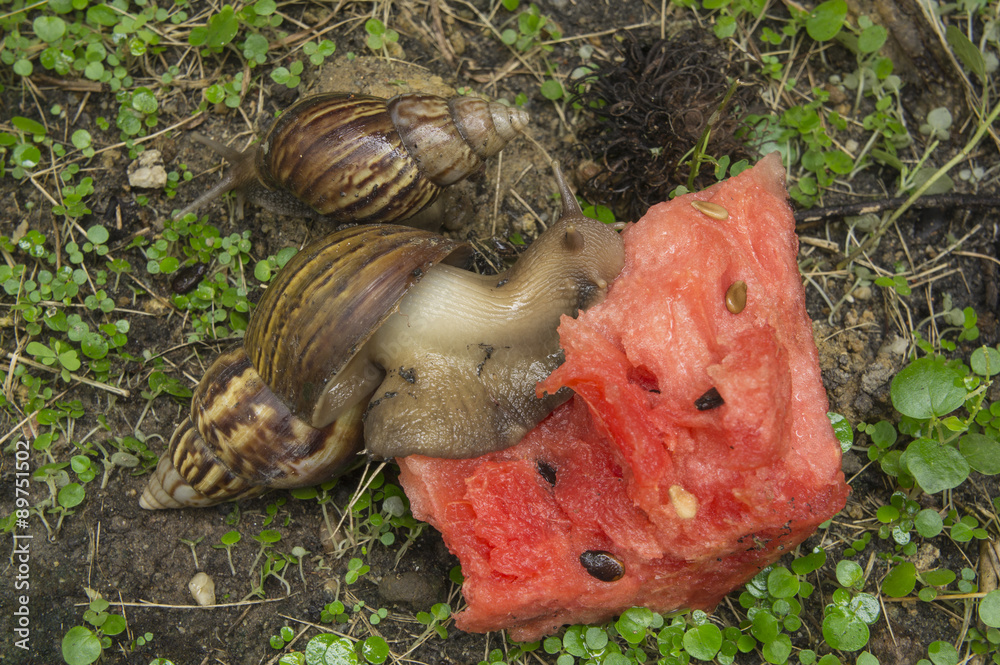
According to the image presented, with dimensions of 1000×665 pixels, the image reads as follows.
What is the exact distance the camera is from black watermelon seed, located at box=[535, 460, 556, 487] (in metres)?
2.89

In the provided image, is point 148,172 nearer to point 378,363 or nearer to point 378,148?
point 378,148

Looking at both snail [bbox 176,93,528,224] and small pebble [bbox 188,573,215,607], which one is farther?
small pebble [bbox 188,573,215,607]

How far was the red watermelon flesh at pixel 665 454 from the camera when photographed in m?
2.53

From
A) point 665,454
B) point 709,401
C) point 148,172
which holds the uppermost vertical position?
point 148,172

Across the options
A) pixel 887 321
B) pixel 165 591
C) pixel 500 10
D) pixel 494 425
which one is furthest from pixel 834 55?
pixel 165 591

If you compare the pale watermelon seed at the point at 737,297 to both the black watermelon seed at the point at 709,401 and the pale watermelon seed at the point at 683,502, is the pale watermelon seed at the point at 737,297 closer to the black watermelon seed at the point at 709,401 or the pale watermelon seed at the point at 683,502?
the black watermelon seed at the point at 709,401

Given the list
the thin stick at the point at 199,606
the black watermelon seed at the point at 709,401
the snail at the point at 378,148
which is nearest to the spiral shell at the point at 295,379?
the snail at the point at 378,148

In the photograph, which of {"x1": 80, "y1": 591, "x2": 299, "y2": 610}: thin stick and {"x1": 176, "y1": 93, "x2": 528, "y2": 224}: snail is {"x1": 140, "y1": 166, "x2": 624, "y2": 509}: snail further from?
{"x1": 80, "y1": 591, "x2": 299, "y2": 610}: thin stick

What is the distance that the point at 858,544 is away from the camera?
3.16 m

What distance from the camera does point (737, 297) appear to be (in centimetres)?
264

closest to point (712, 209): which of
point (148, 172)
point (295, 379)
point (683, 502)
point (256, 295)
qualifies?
point (683, 502)

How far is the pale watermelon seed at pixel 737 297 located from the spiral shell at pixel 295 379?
3.73ft

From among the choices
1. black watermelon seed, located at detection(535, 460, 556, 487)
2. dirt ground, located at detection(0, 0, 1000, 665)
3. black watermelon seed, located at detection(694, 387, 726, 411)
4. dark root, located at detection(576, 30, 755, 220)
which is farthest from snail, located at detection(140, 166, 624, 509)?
black watermelon seed, located at detection(694, 387, 726, 411)

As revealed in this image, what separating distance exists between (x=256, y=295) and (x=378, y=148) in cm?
105
